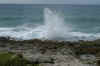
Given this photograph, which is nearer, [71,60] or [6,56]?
[6,56]

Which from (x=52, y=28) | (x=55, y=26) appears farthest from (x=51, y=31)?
(x=55, y=26)

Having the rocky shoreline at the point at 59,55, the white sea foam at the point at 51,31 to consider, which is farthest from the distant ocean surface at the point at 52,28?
the rocky shoreline at the point at 59,55

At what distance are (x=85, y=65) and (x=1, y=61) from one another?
339 centimetres

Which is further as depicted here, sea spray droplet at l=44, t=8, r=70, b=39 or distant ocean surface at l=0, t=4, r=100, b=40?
sea spray droplet at l=44, t=8, r=70, b=39

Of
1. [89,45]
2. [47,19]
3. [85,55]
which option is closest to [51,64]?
[85,55]

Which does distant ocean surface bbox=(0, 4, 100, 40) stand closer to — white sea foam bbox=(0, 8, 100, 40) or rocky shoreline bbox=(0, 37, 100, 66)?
white sea foam bbox=(0, 8, 100, 40)

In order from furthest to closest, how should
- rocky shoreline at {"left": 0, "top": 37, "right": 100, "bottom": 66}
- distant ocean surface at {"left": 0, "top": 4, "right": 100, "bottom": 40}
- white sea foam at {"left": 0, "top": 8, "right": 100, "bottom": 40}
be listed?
1. white sea foam at {"left": 0, "top": 8, "right": 100, "bottom": 40}
2. distant ocean surface at {"left": 0, "top": 4, "right": 100, "bottom": 40}
3. rocky shoreline at {"left": 0, "top": 37, "right": 100, "bottom": 66}

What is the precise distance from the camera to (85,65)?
641 centimetres

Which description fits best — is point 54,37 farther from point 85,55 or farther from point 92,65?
point 92,65

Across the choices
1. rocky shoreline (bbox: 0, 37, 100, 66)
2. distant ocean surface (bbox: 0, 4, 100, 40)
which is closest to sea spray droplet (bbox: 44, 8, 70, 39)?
distant ocean surface (bbox: 0, 4, 100, 40)

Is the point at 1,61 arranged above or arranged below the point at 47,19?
below

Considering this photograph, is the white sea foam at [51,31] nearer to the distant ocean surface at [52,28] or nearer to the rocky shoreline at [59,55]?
the distant ocean surface at [52,28]

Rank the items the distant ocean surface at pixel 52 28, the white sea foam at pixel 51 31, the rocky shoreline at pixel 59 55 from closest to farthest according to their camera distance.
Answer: the rocky shoreline at pixel 59 55, the distant ocean surface at pixel 52 28, the white sea foam at pixel 51 31

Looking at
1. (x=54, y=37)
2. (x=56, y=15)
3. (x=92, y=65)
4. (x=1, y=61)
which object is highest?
(x=56, y=15)
